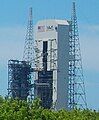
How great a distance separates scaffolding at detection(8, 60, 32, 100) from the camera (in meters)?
116

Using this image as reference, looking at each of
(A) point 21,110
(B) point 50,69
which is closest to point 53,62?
(B) point 50,69

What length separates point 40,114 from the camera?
47531 mm

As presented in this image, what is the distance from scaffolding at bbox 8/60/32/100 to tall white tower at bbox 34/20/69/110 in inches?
111

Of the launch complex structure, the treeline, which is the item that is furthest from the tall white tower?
the treeline

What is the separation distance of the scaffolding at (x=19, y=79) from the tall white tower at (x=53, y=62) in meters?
2.81

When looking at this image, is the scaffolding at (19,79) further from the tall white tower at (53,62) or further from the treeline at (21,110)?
the treeline at (21,110)

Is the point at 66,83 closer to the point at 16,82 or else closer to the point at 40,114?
the point at 16,82

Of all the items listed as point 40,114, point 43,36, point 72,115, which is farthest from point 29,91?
point 40,114

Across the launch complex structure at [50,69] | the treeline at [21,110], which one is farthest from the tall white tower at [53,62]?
→ the treeline at [21,110]

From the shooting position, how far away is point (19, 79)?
11644 cm

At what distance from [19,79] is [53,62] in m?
9.66

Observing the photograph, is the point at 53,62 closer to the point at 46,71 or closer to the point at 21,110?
the point at 46,71

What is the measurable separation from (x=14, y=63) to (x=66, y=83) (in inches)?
463

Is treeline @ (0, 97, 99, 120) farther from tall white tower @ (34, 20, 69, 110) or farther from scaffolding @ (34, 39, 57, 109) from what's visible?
tall white tower @ (34, 20, 69, 110)
